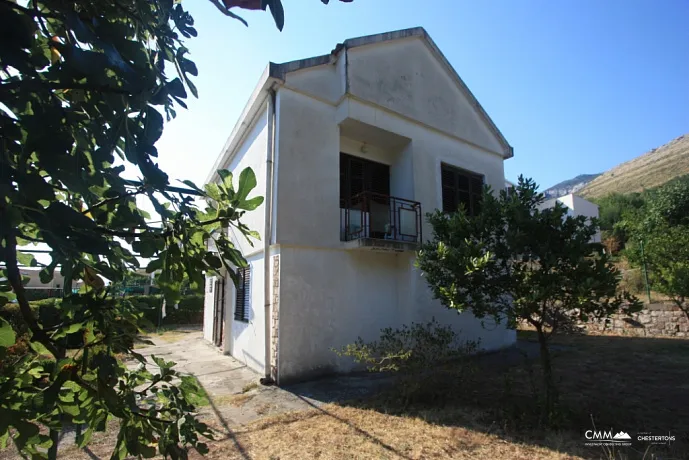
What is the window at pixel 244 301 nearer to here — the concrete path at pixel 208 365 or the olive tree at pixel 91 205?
the concrete path at pixel 208 365

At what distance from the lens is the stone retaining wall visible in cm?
1225

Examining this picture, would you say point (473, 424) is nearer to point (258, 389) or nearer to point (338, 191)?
point (258, 389)

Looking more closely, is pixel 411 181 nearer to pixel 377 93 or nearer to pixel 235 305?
pixel 377 93

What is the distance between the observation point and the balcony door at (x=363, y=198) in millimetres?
9047

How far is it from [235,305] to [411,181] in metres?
6.35

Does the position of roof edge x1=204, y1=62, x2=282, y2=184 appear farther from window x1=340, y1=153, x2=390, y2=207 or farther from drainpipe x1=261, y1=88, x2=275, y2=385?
window x1=340, y1=153, x2=390, y2=207

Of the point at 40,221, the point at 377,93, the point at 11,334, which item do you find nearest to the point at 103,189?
the point at 40,221

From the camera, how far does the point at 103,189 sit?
1.27 meters

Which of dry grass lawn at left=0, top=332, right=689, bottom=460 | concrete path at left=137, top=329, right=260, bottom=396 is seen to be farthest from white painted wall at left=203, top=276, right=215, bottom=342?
dry grass lawn at left=0, top=332, right=689, bottom=460

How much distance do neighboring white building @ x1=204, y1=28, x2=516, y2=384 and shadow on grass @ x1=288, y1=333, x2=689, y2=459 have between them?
1637mm

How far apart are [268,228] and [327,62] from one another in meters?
4.63

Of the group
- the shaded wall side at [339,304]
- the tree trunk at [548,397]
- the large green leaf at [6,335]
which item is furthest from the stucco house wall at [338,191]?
the large green leaf at [6,335]

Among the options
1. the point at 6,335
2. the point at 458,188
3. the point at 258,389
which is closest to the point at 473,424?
the point at 258,389

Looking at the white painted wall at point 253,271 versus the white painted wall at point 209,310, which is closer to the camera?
the white painted wall at point 253,271
